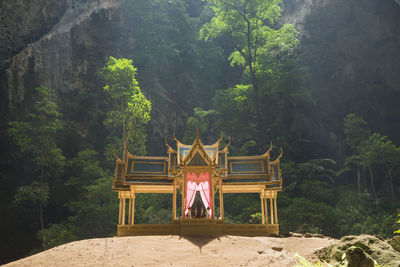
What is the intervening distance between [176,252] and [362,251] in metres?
5.66

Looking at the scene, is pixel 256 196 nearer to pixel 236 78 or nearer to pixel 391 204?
pixel 391 204

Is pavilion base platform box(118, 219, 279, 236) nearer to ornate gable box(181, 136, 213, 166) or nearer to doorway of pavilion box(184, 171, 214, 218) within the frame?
doorway of pavilion box(184, 171, 214, 218)

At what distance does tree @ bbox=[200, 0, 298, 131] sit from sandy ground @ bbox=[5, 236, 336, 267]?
21612 millimetres

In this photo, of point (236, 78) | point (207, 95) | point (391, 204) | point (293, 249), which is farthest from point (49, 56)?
point (391, 204)

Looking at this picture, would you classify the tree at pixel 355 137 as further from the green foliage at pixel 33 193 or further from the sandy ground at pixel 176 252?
the green foliage at pixel 33 193

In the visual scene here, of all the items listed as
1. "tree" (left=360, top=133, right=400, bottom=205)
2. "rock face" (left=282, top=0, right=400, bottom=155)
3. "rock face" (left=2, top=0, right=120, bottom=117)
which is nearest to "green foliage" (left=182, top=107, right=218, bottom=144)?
"rock face" (left=2, top=0, right=120, bottom=117)

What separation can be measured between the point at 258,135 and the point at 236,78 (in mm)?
11006

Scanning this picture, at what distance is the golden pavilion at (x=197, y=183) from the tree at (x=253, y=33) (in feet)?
49.7

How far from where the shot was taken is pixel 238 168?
18.5m

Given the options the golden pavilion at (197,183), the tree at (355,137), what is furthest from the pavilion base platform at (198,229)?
the tree at (355,137)

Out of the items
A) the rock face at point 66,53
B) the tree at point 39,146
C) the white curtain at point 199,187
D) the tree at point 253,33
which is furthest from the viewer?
the tree at point 253,33

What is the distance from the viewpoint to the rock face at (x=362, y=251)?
7020 millimetres

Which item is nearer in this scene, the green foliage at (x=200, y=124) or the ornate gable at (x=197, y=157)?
the ornate gable at (x=197, y=157)

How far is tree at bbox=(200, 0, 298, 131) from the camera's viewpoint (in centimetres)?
3391
